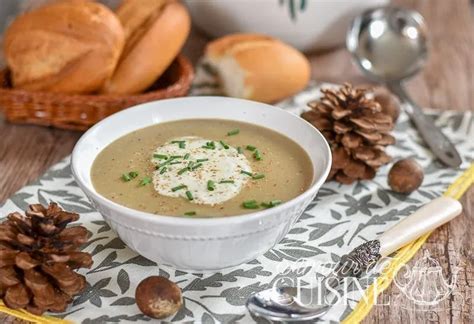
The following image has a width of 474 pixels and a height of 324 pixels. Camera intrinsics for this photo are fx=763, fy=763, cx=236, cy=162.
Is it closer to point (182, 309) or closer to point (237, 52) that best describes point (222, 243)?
point (182, 309)

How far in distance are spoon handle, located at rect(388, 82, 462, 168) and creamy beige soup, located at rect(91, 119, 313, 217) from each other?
0.43 meters

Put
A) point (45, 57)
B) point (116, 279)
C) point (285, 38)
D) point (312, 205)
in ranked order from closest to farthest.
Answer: point (116, 279)
point (312, 205)
point (45, 57)
point (285, 38)

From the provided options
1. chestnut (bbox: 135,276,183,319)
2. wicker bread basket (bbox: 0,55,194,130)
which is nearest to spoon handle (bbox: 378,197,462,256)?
chestnut (bbox: 135,276,183,319)

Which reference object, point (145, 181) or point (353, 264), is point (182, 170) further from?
point (353, 264)

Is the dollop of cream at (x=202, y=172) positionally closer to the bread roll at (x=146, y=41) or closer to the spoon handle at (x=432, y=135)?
the bread roll at (x=146, y=41)

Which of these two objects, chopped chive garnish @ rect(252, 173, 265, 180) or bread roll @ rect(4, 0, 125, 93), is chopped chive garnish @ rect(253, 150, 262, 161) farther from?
bread roll @ rect(4, 0, 125, 93)

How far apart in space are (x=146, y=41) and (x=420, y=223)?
0.82 meters

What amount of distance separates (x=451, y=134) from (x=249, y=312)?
86 centimetres

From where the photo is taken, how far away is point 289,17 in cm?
214

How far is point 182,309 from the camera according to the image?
4.06 feet

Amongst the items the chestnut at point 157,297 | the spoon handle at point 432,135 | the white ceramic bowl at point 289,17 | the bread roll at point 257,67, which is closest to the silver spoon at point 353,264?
the chestnut at point 157,297

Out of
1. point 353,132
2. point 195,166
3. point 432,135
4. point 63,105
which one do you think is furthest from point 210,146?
point 432,135

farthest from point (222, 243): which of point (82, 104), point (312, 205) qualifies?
point (82, 104)

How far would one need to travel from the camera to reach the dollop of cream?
1307 millimetres
